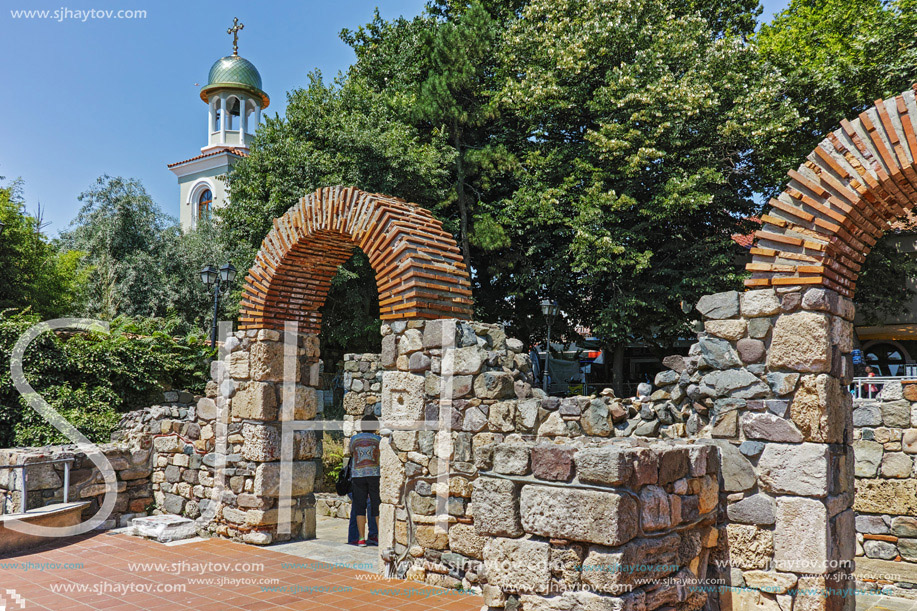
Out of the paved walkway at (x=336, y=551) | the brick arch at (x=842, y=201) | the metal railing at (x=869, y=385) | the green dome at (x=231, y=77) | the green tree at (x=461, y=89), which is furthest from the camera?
the green dome at (x=231, y=77)

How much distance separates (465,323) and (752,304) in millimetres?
A: 2237

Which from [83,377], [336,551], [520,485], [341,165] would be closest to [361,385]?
[336,551]

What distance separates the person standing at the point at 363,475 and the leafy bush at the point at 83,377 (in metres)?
4.22

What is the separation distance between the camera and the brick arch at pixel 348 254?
5465 millimetres

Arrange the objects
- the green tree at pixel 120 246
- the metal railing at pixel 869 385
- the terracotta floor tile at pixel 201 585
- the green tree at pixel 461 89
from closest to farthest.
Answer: the terracotta floor tile at pixel 201 585
the metal railing at pixel 869 385
the green tree at pixel 461 89
the green tree at pixel 120 246

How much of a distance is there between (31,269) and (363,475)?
13.9 metres

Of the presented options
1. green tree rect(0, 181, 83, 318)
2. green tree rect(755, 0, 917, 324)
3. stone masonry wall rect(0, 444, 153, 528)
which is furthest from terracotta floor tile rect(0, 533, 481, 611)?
green tree rect(755, 0, 917, 324)

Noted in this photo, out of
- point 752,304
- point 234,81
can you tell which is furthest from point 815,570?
point 234,81

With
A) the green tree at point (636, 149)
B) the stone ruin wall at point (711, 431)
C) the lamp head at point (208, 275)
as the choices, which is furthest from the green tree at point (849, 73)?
the lamp head at point (208, 275)

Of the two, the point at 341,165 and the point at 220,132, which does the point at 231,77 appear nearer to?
the point at 220,132

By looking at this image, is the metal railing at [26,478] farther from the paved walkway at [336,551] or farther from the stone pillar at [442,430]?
the stone pillar at [442,430]

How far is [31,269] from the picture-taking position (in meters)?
16.2

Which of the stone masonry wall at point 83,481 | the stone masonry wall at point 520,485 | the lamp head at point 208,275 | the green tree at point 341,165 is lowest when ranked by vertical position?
the stone masonry wall at point 83,481

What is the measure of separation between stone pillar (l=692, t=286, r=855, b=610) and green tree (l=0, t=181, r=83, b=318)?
50.4 feet
